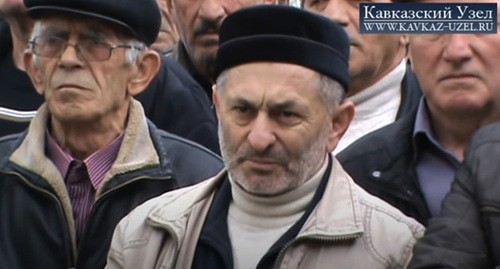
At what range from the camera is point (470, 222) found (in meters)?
4.54

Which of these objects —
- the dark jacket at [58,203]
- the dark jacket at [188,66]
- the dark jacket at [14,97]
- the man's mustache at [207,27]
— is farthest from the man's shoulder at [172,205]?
the man's mustache at [207,27]

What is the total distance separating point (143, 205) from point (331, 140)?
0.58 meters

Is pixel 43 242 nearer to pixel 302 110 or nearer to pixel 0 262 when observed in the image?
pixel 0 262

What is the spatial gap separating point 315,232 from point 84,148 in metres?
1.18

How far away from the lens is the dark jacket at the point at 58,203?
218 inches

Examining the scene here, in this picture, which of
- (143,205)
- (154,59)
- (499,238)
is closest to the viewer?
(499,238)

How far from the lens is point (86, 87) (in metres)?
5.66

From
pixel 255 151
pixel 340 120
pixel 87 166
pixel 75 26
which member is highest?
pixel 75 26

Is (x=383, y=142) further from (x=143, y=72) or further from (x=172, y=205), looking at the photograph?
(x=143, y=72)

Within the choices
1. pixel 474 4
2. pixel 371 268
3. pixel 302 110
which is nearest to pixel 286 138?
pixel 302 110

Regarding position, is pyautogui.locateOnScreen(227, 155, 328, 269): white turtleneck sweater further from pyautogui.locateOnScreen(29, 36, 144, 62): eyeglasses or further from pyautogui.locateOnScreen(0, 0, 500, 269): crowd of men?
pyautogui.locateOnScreen(29, 36, 144, 62): eyeglasses

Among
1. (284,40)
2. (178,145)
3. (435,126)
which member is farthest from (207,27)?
(284,40)

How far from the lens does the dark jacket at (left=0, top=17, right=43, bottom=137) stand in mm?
6328

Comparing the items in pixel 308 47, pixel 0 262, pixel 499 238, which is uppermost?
pixel 308 47
